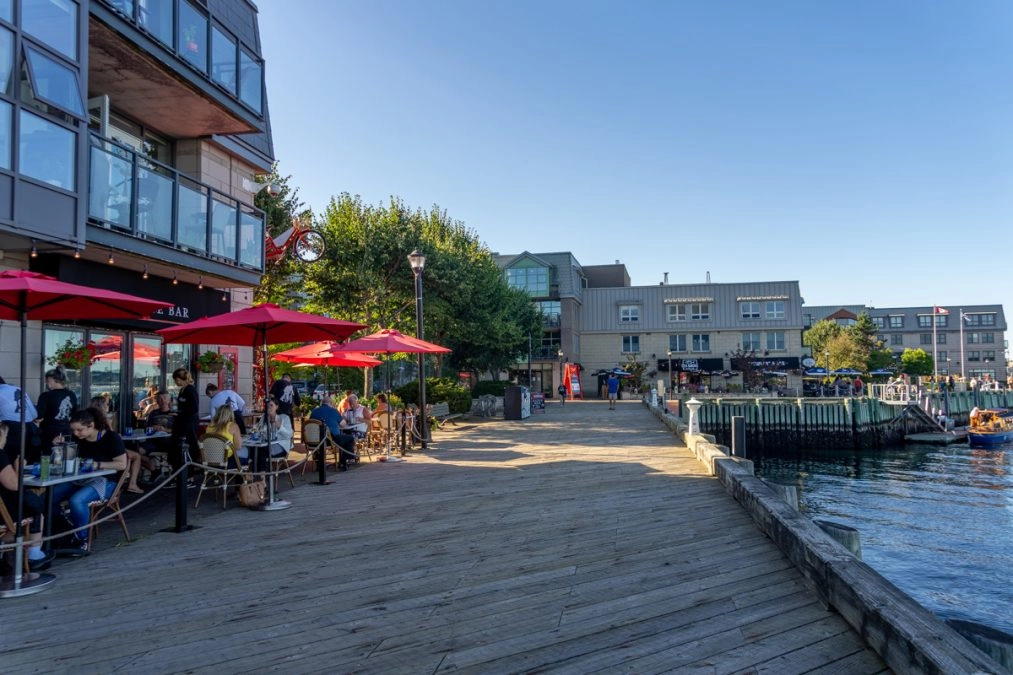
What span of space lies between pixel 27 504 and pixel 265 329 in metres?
3.71

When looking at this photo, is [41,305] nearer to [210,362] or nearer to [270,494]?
[270,494]

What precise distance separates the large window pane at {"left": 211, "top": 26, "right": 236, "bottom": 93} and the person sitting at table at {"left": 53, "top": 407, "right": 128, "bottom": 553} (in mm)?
8030

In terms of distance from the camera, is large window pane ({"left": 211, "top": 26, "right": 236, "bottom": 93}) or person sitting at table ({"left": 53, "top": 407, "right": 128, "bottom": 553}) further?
large window pane ({"left": 211, "top": 26, "right": 236, "bottom": 93})

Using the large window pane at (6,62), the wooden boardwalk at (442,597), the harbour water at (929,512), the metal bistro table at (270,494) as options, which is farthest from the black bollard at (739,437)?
the large window pane at (6,62)

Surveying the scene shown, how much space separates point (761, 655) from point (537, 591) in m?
1.64

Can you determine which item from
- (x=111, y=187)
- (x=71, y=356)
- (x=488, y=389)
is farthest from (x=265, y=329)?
(x=488, y=389)

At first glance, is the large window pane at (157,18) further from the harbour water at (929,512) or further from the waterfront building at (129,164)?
the harbour water at (929,512)

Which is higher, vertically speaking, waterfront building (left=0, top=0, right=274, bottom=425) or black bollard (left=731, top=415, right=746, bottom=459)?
waterfront building (left=0, top=0, right=274, bottom=425)

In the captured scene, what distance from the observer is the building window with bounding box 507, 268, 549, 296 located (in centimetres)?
5056

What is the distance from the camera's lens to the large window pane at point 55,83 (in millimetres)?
8445

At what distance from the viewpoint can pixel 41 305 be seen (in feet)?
19.5

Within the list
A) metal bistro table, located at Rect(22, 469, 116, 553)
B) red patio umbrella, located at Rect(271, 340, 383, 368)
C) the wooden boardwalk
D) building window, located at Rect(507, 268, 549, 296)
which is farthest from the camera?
building window, located at Rect(507, 268, 549, 296)

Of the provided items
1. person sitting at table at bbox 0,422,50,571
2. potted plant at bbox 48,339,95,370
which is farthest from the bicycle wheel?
person sitting at table at bbox 0,422,50,571

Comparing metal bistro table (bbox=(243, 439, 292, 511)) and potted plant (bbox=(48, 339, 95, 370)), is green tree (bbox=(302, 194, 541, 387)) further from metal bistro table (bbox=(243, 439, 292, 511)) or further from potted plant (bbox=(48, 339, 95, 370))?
metal bistro table (bbox=(243, 439, 292, 511))
